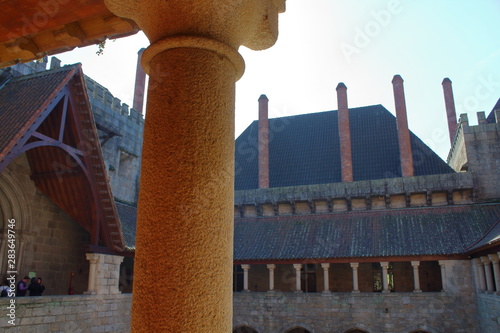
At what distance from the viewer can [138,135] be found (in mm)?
19312

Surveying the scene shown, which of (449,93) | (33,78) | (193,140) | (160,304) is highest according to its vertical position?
(449,93)

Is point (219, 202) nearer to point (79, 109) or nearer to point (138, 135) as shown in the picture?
point (79, 109)

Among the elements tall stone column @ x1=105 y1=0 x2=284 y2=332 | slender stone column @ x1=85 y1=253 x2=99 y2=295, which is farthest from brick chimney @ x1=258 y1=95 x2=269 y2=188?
tall stone column @ x1=105 y1=0 x2=284 y2=332

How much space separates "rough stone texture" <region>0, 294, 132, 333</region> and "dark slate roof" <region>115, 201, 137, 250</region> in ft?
6.58

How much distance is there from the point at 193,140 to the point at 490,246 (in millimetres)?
11968

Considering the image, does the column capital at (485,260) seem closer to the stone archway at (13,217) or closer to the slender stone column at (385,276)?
the slender stone column at (385,276)

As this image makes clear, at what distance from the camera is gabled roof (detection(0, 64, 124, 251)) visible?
353 inches

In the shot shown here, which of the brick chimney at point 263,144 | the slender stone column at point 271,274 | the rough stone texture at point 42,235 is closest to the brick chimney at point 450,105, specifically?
the brick chimney at point 263,144

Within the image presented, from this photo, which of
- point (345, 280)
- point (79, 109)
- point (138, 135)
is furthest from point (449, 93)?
point (79, 109)

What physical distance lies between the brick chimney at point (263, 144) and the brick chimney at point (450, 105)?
9.83 meters

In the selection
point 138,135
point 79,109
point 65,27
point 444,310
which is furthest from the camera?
point 138,135

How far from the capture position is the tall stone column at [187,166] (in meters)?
1.79

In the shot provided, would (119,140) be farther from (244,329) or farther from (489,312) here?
(489,312)

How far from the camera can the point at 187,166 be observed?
189cm
